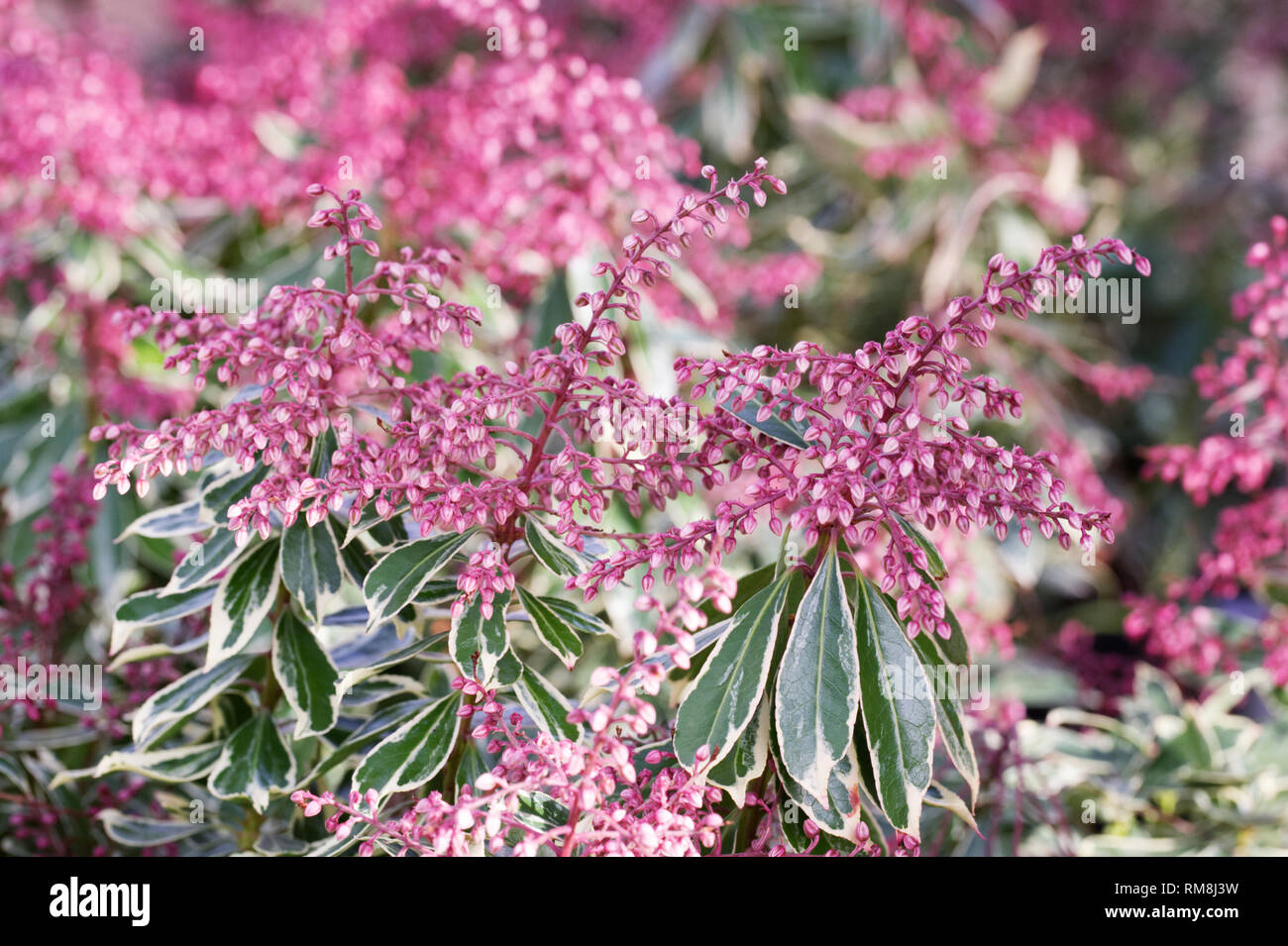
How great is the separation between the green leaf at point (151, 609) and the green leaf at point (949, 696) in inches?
23.5

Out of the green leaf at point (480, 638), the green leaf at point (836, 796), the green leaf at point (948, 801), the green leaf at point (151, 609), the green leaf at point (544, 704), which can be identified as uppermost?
the green leaf at point (151, 609)

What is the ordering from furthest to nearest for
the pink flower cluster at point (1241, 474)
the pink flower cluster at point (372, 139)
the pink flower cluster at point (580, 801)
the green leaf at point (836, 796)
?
the pink flower cluster at point (372, 139)
the pink flower cluster at point (1241, 474)
the green leaf at point (836, 796)
the pink flower cluster at point (580, 801)

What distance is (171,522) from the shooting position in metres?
0.98

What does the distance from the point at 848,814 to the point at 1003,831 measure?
0.48 meters

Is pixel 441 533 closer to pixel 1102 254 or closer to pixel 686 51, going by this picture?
pixel 1102 254

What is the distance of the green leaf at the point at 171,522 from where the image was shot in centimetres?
96

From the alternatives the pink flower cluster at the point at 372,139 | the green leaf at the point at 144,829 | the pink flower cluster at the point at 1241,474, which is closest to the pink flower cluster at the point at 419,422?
the green leaf at the point at 144,829

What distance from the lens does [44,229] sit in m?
1.78

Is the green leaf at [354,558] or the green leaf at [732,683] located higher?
the green leaf at [354,558]

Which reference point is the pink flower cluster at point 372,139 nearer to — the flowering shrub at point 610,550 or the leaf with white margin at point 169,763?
the flowering shrub at point 610,550

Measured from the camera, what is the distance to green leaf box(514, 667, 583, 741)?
0.81m

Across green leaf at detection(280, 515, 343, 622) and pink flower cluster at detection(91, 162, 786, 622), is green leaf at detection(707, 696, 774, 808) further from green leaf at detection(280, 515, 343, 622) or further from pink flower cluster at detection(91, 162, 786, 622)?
green leaf at detection(280, 515, 343, 622)
